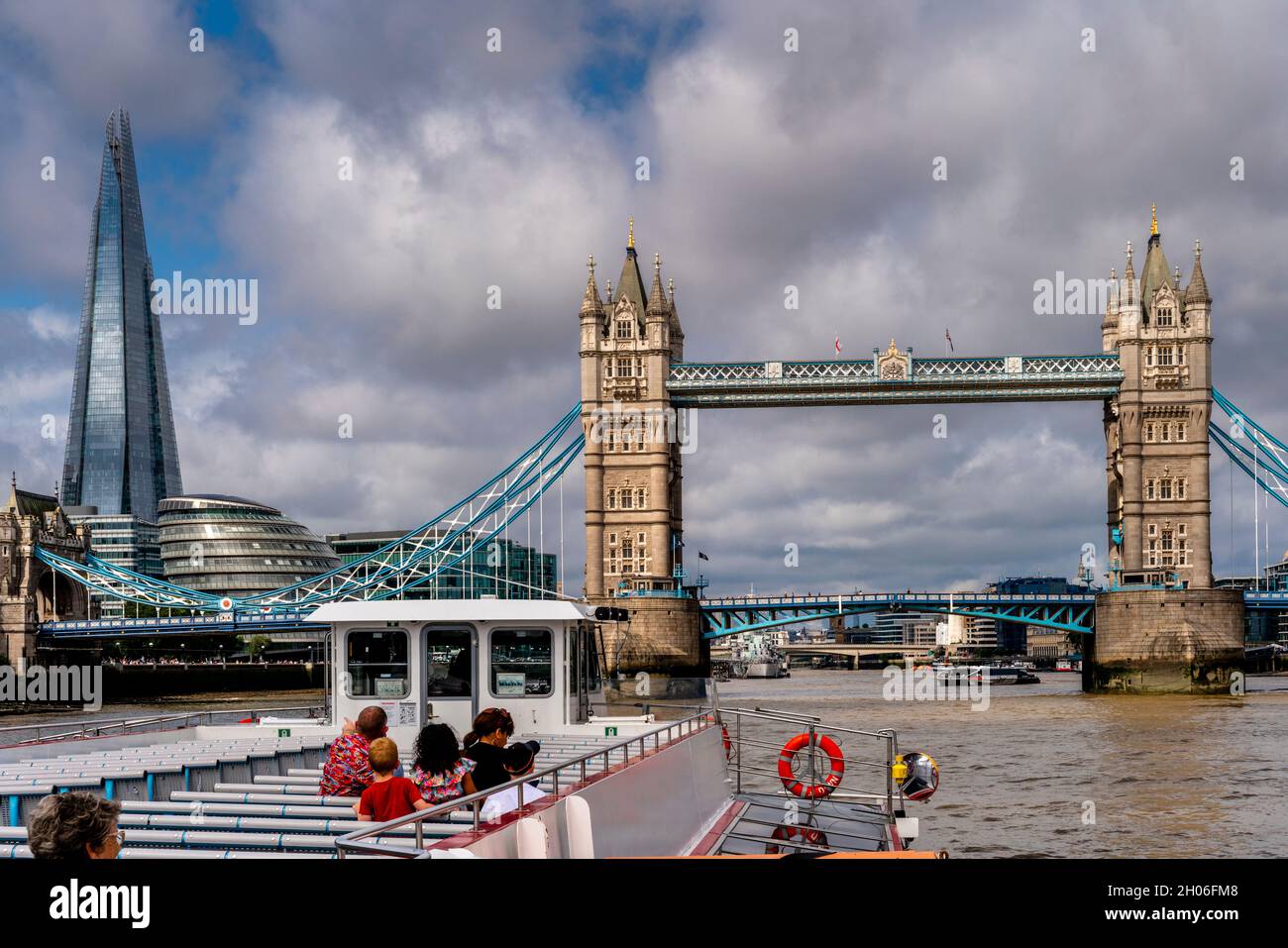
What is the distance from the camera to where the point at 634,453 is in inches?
2579

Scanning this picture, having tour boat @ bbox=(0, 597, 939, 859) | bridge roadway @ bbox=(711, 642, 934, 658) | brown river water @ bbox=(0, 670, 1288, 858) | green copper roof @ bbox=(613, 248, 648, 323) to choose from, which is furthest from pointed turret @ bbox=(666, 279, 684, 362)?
bridge roadway @ bbox=(711, 642, 934, 658)

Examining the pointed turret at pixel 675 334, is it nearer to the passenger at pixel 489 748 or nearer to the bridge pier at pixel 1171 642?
the bridge pier at pixel 1171 642

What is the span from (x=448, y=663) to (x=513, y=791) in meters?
4.42

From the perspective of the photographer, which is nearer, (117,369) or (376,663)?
(376,663)

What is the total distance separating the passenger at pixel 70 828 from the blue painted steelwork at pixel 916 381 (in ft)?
196

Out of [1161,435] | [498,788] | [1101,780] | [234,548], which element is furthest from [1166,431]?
[234,548]

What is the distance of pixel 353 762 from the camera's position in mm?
6891

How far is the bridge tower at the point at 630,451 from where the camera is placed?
2542 inches

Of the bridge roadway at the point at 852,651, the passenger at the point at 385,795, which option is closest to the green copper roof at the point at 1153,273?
the passenger at the point at 385,795

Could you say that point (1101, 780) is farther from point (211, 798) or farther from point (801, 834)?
point (211, 798)

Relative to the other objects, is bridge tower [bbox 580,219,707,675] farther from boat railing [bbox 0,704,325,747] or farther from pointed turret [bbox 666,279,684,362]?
boat railing [bbox 0,704,325,747]

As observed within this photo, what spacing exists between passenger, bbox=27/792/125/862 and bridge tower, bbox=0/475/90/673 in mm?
63012
